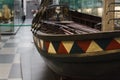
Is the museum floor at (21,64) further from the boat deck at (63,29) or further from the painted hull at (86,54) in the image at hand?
the painted hull at (86,54)

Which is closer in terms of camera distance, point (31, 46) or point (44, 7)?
point (44, 7)

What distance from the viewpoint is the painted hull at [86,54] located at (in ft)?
9.18

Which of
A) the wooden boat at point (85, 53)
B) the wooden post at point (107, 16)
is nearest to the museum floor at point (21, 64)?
the wooden boat at point (85, 53)

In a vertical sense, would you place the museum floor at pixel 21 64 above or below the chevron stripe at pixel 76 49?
below

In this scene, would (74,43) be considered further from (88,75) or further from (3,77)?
(3,77)

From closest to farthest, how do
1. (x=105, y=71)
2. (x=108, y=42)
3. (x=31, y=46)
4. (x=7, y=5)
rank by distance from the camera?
(x=108, y=42), (x=105, y=71), (x=31, y=46), (x=7, y=5)

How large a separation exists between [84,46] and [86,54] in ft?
0.27

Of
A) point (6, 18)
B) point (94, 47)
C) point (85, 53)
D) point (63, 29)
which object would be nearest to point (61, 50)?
point (85, 53)

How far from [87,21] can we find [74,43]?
178cm

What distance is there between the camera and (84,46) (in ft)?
9.43

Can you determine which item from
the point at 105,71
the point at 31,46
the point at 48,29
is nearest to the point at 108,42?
the point at 105,71

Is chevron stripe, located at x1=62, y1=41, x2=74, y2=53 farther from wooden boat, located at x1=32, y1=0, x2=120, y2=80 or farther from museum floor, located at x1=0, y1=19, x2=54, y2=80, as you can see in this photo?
museum floor, located at x1=0, y1=19, x2=54, y2=80

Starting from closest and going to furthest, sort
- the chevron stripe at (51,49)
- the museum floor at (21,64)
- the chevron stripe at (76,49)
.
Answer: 1. the chevron stripe at (76,49)
2. the chevron stripe at (51,49)
3. the museum floor at (21,64)

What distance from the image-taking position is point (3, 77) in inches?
164
